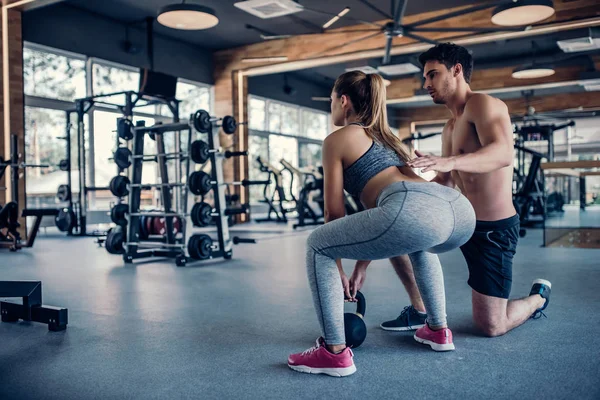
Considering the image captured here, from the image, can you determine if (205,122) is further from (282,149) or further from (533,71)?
(282,149)

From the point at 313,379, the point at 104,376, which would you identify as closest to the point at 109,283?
the point at 104,376

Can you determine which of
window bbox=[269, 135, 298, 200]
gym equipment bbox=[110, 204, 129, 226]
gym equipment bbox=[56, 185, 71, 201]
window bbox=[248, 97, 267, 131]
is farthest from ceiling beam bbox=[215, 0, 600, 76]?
gym equipment bbox=[56, 185, 71, 201]

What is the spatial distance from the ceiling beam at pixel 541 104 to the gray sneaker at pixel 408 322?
38.2 ft

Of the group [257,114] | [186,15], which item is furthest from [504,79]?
[186,15]

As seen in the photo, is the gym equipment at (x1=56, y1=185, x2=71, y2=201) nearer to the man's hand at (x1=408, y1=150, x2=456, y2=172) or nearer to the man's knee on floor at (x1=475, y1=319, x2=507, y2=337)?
the man's knee on floor at (x1=475, y1=319, x2=507, y2=337)

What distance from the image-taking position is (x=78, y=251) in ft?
17.4

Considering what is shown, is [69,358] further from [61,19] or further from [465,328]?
[61,19]

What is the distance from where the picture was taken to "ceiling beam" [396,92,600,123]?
1308cm

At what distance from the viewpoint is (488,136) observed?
1910 mm

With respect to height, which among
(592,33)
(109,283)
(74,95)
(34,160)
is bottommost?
(109,283)

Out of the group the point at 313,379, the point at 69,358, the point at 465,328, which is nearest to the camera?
the point at 313,379

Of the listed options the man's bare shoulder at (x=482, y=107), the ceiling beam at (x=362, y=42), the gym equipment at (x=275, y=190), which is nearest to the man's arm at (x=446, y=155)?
the man's bare shoulder at (x=482, y=107)

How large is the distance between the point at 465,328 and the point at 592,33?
6.97m

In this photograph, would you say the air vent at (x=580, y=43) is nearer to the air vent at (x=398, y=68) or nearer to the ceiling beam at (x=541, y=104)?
the air vent at (x=398, y=68)
